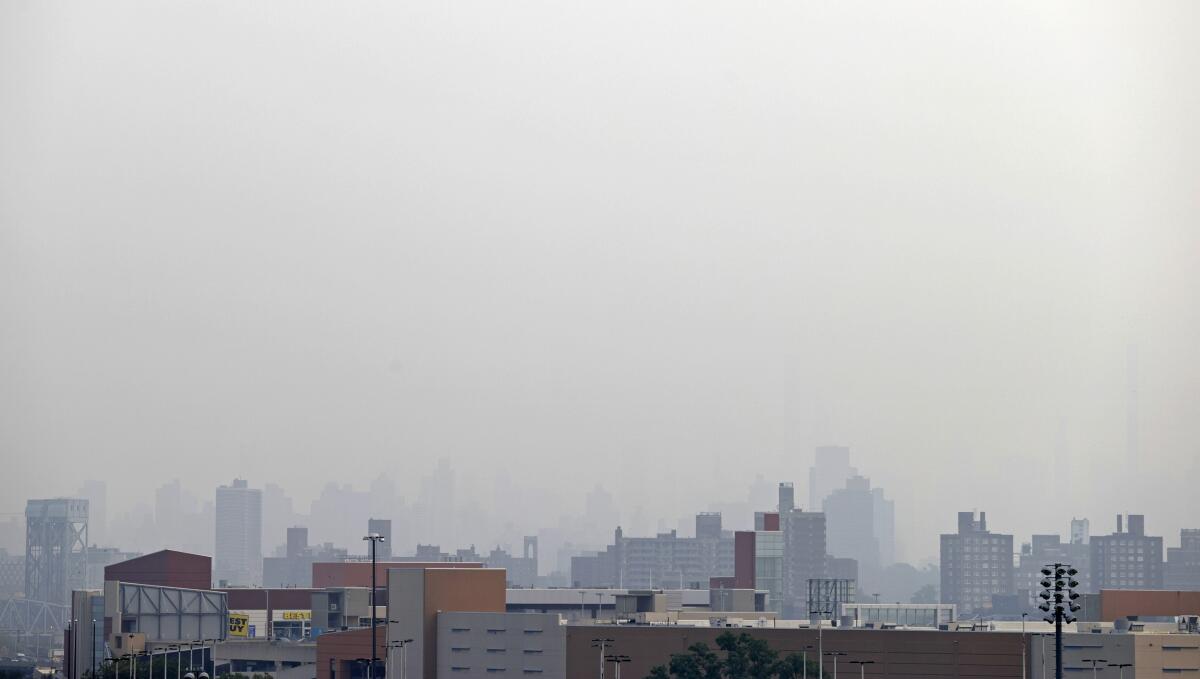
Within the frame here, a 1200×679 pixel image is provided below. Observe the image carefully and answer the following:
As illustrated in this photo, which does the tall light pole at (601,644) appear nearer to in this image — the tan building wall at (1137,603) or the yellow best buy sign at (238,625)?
the tan building wall at (1137,603)

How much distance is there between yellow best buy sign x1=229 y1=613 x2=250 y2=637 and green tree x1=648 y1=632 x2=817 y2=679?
6147cm

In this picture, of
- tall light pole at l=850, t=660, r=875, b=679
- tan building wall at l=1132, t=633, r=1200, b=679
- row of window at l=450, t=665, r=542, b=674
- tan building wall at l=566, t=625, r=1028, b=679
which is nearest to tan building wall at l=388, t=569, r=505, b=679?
row of window at l=450, t=665, r=542, b=674

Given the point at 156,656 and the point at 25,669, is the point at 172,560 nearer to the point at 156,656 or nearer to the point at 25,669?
the point at 25,669

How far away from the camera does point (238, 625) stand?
150m

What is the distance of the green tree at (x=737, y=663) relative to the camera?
94.9 metres

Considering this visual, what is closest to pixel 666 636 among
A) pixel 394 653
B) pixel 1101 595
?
pixel 394 653

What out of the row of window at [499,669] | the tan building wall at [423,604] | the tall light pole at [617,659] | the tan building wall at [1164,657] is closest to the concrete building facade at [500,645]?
the row of window at [499,669]

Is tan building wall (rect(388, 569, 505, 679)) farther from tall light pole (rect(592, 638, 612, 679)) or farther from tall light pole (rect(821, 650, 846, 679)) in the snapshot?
tall light pole (rect(821, 650, 846, 679))

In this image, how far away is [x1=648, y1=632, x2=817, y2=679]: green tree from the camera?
94.9m

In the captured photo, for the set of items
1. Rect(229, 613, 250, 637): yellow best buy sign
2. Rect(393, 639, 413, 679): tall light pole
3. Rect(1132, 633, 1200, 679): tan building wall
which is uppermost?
Rect(1132, 633, 1200, 679): tan building wall

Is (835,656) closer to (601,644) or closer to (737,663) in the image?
(737,663)

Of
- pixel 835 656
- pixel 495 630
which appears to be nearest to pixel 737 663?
pixel 835 656

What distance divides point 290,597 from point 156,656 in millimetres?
71098

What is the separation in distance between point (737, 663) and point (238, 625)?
6798 cm
